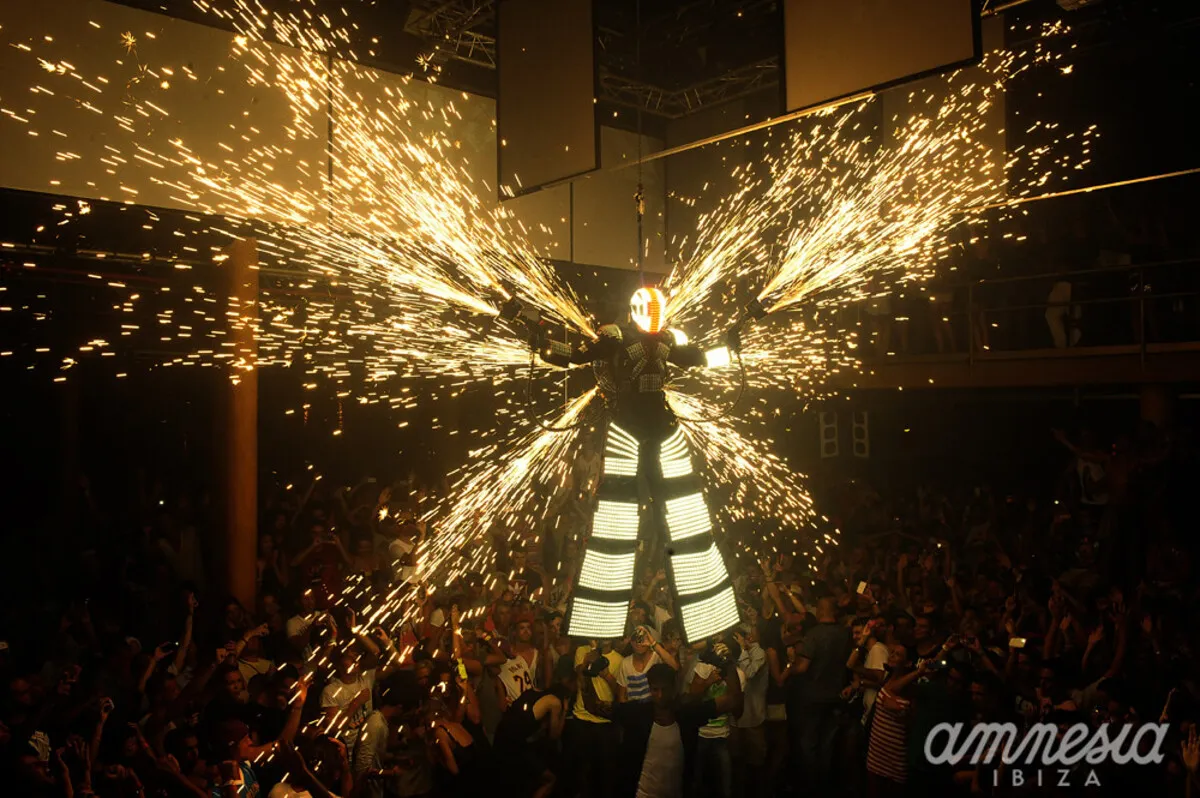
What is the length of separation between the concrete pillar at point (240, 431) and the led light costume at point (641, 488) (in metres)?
4.09

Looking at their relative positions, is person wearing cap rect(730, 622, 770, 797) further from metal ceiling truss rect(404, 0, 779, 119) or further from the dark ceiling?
the dark ceiling

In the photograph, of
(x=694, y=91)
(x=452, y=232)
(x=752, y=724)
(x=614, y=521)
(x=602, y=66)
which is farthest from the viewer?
(x=694, y=91)

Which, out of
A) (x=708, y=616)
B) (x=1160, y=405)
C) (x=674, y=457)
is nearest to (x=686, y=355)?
(x=674, y=457)

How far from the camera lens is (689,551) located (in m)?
4.36

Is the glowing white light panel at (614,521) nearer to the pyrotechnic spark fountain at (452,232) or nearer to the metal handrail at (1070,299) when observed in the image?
the pyrotechnic spark fountain at (452,232)

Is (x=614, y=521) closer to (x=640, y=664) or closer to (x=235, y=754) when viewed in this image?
(x=640, y=664)

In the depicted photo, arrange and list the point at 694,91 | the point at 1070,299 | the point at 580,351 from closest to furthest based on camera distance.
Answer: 1. the point at 580,351
2. the point at 1070,299
3. the point at 694,91

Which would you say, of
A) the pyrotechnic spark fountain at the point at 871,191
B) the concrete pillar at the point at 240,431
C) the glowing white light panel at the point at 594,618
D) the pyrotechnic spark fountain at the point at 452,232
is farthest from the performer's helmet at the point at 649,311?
the pyrotechnic spark fountain at the point at 871,191

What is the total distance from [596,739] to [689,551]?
2.02m

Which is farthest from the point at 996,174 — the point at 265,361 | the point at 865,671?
the point at 265,361

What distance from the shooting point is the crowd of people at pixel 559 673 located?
4832 millimetres

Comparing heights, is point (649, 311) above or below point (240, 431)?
above

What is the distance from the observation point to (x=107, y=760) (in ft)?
15.4

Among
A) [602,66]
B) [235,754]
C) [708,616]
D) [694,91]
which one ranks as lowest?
[235,754]
